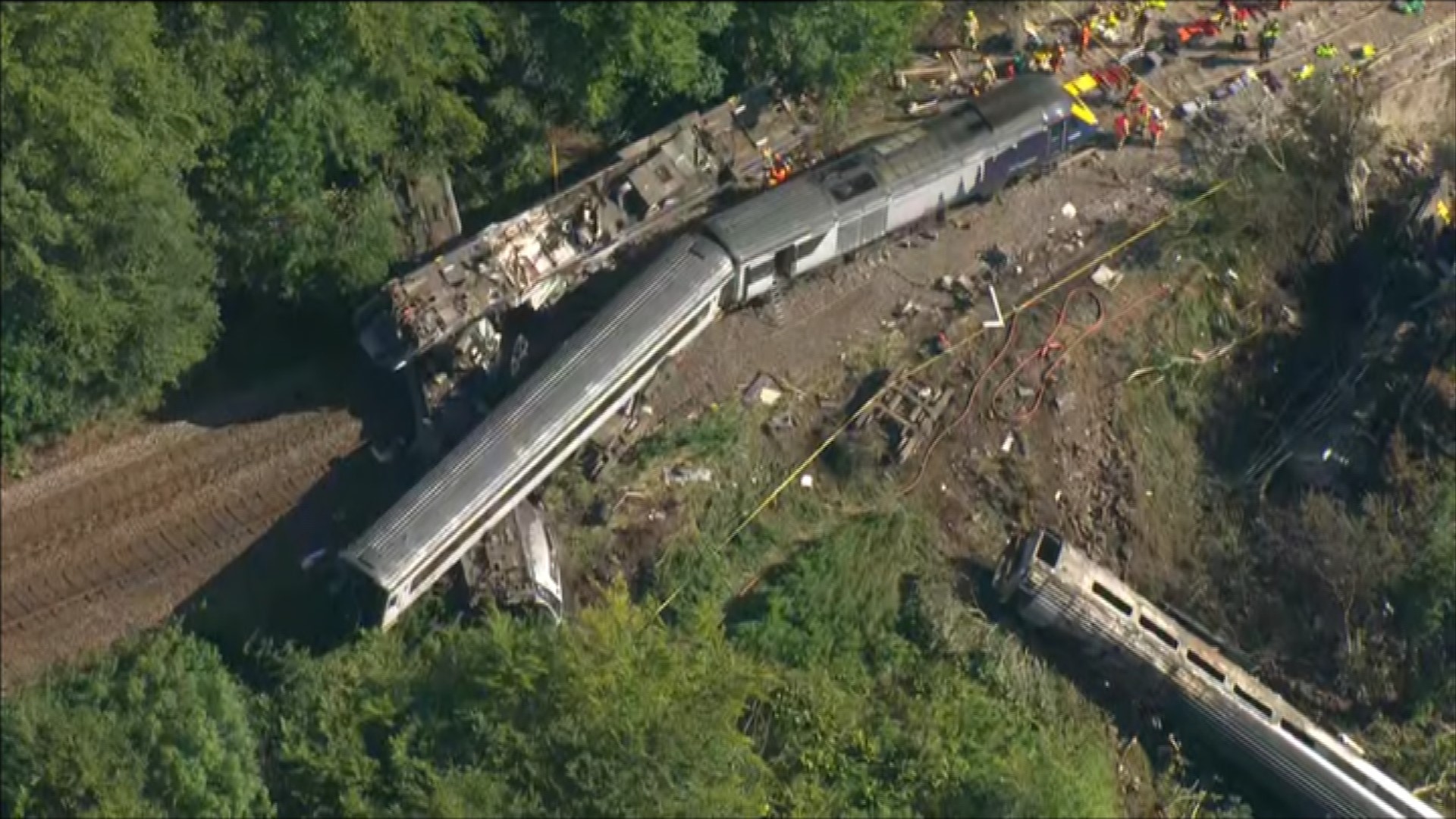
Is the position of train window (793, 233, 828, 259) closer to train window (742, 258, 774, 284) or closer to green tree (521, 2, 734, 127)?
train window (742, 258, 774, 284)

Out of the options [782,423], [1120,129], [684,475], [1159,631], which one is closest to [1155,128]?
[1120,129]

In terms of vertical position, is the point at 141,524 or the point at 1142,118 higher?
the point at 1142,118

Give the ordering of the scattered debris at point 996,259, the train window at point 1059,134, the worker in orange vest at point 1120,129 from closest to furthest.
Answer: the train window at point 1059,134
the scattered debris at point 996,259
the worker in orange vest at point 1120,129

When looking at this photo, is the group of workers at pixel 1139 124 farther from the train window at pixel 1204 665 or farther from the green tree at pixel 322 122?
the green tree at pixel 322 122

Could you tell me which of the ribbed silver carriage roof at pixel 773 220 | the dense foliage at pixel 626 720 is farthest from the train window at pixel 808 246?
the dense foliage at pixel 626 720

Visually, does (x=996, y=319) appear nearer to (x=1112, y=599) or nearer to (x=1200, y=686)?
(x=1112, y=599)

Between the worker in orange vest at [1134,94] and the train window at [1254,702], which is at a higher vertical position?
the worker in orange vest at [1134,94]

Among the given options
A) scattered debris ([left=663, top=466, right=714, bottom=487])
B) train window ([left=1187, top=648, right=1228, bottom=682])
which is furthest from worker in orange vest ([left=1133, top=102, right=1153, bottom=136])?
scattered debris ([left=663, top=466, right=714, bottom=487])
